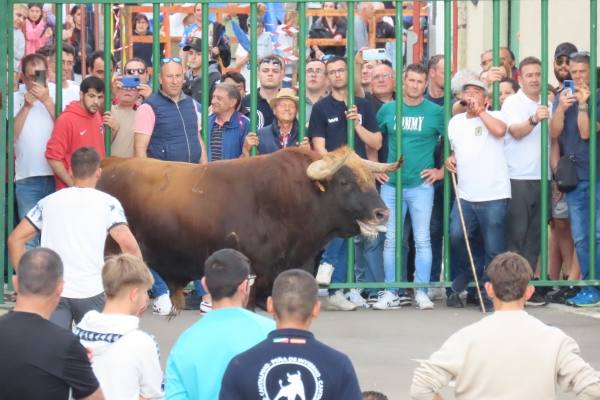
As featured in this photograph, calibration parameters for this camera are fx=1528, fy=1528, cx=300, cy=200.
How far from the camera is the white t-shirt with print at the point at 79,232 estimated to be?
8695 millimetres

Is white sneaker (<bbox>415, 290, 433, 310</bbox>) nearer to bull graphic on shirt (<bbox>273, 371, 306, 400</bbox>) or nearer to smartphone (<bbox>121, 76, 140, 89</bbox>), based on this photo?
smartphone (<bbox>121, 76, 140, 89</bbox>)

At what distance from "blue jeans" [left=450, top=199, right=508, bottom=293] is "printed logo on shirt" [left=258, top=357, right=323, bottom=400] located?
689 centimetres

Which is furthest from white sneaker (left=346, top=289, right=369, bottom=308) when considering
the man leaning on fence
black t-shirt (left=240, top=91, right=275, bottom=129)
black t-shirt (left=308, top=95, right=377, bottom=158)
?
the man leaning on fence

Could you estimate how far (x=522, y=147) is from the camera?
40.9ft

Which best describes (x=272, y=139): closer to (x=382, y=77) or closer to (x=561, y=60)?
(x=382, y=77)

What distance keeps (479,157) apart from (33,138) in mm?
3558

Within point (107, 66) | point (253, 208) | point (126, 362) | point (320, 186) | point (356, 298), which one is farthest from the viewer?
point (356, 298)

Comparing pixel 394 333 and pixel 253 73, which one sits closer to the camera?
pixel 394 333

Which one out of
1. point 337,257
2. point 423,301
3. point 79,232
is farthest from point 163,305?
point 79,232

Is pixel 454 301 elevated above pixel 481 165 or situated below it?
below

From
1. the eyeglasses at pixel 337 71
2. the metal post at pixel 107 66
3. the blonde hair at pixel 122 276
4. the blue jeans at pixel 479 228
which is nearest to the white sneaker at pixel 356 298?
the blue jeans at pixel 479 228

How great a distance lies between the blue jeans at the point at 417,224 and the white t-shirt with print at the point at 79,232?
13.6ft

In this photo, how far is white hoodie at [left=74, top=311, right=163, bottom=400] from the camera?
6.48 m

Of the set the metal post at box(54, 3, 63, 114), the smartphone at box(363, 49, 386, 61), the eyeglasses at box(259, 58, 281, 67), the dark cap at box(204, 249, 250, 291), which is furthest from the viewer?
the smartphone at box(363, 49, 386, 61)
